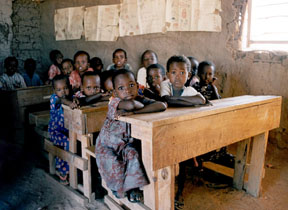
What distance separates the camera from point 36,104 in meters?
4.34

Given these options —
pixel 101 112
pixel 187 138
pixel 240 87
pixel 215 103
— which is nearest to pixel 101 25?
pixel 240 87

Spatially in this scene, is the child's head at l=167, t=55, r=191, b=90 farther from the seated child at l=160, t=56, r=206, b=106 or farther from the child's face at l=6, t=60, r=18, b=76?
the child's face at l=6, t=60, r=18, b=76

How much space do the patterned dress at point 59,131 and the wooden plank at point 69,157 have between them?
0.06 meters

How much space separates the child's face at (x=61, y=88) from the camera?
3.20 metres

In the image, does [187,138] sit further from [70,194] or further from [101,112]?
[70,194]

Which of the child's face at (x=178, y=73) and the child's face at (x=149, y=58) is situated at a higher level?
the child's face at (x=149, y=58)

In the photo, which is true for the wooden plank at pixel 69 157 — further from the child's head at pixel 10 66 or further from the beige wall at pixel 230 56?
the beige wall at pixel 230 56

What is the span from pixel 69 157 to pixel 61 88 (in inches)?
32.6

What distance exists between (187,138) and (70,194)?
170 centimetres

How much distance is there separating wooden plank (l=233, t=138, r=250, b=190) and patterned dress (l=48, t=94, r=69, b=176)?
6.37ft

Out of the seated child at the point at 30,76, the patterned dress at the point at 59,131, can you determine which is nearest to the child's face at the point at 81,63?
the patterned dress at the point at 59,131

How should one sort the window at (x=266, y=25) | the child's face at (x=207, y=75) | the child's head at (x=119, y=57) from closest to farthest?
the child's face at (x=207, y=75) < the window at (x=266, y=25) < the child's head at (x=119, y=57)

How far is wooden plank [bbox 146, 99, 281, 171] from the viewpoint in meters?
1.75

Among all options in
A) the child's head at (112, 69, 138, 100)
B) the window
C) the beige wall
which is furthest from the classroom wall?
the child's head at (112, 69, 138, 100)
